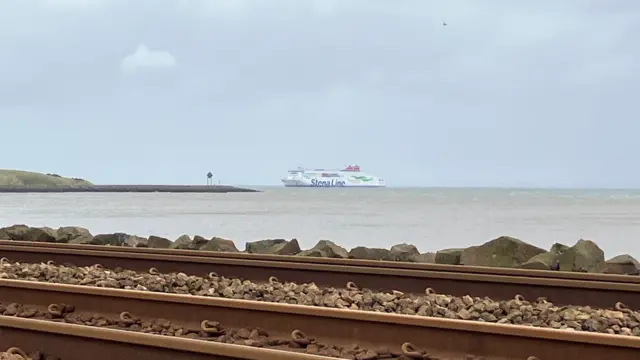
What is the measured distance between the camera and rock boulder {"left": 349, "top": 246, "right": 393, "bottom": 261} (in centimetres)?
1059

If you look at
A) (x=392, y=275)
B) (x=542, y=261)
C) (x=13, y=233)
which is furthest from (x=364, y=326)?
(x=13, y=233)

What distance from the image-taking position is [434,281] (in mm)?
7316

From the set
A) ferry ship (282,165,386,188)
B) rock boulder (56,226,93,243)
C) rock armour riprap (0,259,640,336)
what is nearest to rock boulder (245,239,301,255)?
rock armour riprap (0,259,640,336)

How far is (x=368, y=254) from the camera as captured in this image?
1073cm

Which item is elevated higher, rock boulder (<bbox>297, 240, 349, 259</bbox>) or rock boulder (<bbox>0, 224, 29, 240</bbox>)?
rock boulder (<bbox>297, 240, 349, 259</bbox>)

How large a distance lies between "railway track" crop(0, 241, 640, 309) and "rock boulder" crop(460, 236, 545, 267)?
1.62 m

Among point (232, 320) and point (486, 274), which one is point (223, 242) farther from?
point (232, 320)

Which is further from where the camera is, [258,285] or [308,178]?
[308,178]

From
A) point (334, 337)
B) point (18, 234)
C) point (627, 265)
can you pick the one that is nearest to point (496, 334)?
point (334, 337)

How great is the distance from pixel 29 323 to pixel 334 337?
85.3 inches

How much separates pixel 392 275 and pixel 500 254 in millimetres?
2762

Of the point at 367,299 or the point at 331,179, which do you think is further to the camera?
the point at 331,179

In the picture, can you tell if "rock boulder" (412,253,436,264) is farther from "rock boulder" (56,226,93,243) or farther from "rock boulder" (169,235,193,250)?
"rock boulder" (56,226,93,243)

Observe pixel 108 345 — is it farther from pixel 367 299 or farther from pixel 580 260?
pixel 580 260
